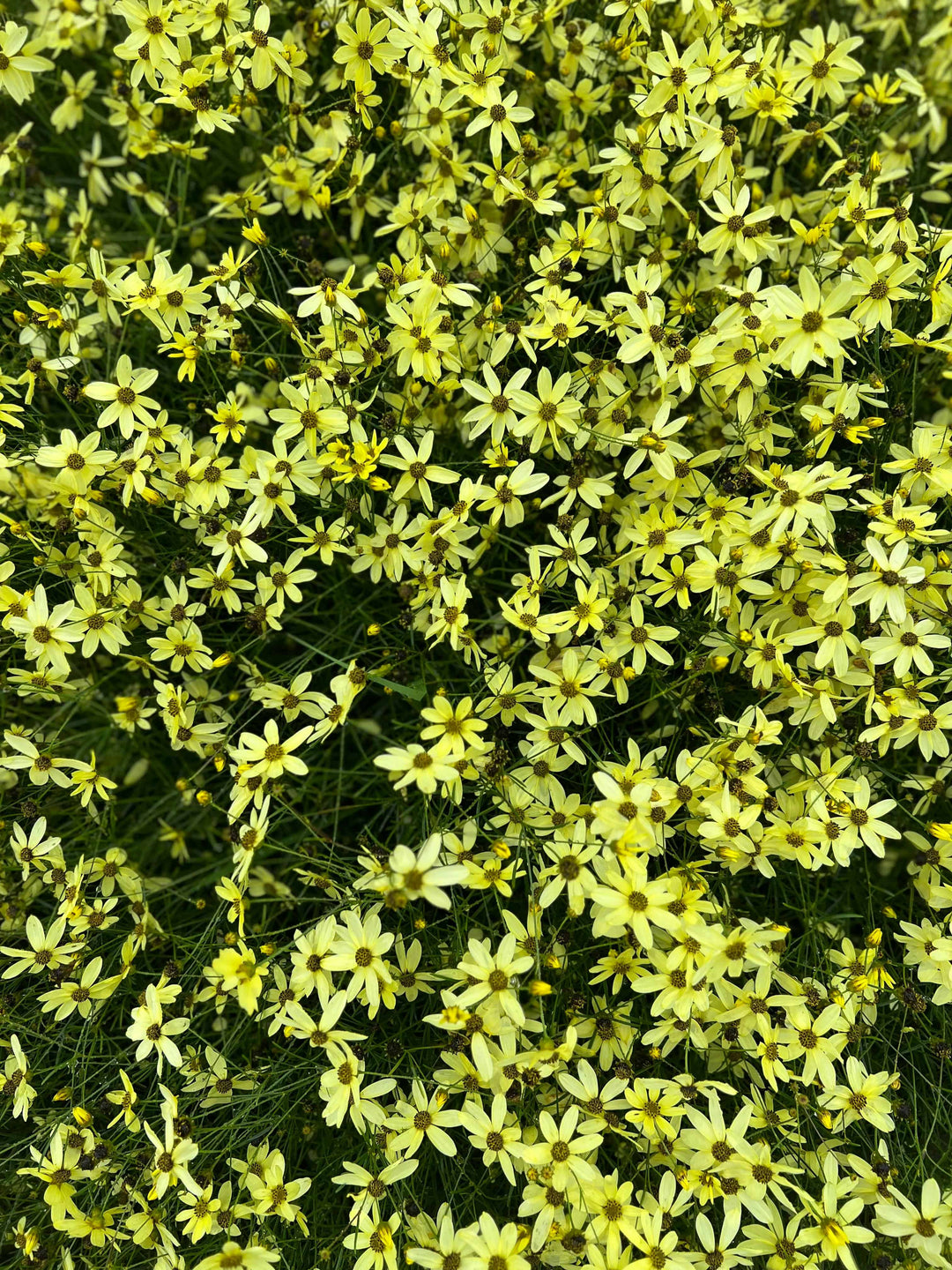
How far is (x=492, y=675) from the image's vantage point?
225cm

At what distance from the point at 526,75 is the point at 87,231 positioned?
4.47ft

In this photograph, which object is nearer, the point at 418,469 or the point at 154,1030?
the point at 154,1030

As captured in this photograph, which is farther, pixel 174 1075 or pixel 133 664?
pixel 133 664

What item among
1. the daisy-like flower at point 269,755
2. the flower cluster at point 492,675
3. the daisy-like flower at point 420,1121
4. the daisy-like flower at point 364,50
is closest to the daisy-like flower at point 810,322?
the flower cluster at point 492,675

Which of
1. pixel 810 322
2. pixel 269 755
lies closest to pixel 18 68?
pixel 269 755

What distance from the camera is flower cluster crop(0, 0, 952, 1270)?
2.05 meters

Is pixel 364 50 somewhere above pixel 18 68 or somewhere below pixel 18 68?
above

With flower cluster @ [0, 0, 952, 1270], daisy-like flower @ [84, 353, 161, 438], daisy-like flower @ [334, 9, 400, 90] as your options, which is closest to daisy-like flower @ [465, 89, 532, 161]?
flower cluster @ [0, 0, 952, 1270]

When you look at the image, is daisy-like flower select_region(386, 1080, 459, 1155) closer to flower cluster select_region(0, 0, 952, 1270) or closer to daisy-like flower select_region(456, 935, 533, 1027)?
flower cluster select_region(0, 0, 952, 1270)

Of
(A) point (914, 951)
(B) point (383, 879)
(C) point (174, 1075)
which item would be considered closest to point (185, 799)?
(C) point (174, 1075)

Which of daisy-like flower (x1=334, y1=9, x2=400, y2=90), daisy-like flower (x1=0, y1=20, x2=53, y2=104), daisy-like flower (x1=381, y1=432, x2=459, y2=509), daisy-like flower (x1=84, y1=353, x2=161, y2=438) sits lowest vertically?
daisy-like flower (x1=381, y1=432, x2=459, y2=509)

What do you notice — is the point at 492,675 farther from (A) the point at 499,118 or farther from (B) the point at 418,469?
(A) the point at 499,118

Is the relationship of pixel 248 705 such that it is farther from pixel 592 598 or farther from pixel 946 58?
pixel 946 58

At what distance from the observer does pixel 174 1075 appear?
232cm
